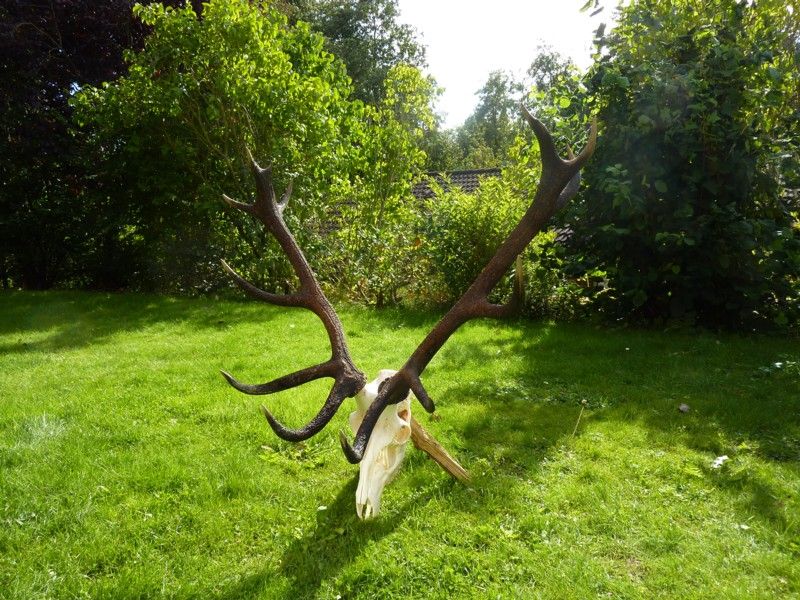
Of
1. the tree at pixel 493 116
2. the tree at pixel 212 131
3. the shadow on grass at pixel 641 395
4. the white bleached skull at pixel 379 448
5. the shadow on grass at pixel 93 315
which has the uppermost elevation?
the tree at pixel 493 116

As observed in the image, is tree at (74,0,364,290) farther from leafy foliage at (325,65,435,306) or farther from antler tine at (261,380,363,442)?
antler tine at (261,380,363,442)

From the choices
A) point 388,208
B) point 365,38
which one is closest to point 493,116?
A: point 365,38

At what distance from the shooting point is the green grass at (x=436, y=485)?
2.49 m

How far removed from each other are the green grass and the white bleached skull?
256 mm

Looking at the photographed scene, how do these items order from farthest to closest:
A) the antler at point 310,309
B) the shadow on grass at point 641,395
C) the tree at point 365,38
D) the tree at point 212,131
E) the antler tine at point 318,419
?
the tree at point 365,38, the tree at point 212,131, the shadow on grass at point 641,395, the antler at point 310,309, the antler tine at point 318,419

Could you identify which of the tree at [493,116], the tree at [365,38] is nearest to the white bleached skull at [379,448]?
the tree at [365,38]

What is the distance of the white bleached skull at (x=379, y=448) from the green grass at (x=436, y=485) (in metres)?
0.26

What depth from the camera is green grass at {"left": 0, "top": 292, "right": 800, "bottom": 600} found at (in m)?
2.49

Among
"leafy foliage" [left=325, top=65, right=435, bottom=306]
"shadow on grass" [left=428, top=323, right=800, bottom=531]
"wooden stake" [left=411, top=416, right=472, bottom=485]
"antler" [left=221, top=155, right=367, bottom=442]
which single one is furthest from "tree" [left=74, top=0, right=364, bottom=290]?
"wooden stake" [left=411, top=416, right=472, bottom=485]

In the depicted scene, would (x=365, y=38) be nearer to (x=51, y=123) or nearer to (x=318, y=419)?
(x=51, y=123)

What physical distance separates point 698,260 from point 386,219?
5.57 m

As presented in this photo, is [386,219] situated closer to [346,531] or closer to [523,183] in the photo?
[523,183]

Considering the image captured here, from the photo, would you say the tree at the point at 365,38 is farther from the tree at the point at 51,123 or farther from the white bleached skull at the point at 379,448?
the white bleached skull at the point at 379,448

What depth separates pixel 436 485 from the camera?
322 cm
